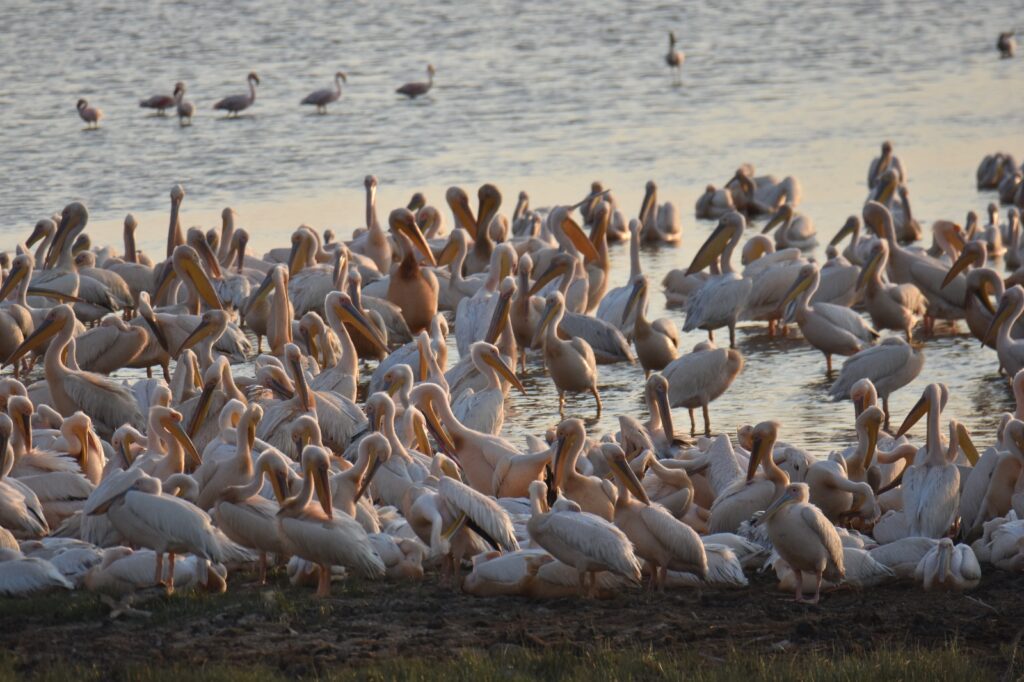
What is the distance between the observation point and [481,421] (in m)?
8.34

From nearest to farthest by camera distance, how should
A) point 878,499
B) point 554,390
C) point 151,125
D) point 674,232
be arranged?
point 878,499 → point 554,390 → point 674,232 → point 151,125

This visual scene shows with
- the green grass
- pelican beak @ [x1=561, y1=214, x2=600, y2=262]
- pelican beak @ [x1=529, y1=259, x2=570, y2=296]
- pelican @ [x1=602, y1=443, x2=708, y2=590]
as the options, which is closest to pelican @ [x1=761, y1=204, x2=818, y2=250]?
pelican beak @ [x1=561, y1=214, x2=600, y2=262]

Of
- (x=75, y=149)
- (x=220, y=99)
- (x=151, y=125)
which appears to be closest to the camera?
(x=75, y=149)

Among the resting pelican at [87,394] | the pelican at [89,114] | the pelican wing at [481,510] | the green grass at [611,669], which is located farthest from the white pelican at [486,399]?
the pelican at [89,114]

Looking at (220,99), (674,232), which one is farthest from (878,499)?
(220,99)

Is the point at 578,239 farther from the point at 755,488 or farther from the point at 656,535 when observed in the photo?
the point at 656,535

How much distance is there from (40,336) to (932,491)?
540 centimetres

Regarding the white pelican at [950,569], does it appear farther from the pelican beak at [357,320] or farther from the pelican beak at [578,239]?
the pelican beak at [578,239]

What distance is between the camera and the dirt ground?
5.15 m

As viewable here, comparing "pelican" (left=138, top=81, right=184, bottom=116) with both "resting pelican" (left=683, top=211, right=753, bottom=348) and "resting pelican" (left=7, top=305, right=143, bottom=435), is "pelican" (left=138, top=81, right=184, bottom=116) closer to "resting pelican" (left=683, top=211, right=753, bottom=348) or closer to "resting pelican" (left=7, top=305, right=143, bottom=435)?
"resting pelican" (left=683, top=211, right=753, bottom=348)

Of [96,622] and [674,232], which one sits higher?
[96,622]

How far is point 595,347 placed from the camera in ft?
33.8

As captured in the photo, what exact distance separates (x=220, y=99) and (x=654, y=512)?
18.6 meters

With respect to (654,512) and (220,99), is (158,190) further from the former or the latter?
(654,512)
